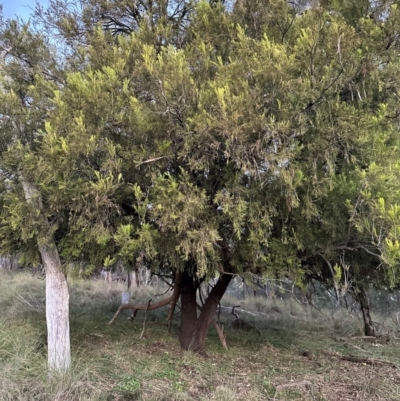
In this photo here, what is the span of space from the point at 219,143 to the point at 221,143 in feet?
0.59

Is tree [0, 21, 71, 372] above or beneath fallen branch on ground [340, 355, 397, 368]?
above

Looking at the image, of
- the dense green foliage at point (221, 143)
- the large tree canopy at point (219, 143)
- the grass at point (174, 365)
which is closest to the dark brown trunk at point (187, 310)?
the grass at point (174, 365)

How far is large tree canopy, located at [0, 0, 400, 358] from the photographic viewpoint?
5.09 metres

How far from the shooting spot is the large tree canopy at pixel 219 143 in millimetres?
5094

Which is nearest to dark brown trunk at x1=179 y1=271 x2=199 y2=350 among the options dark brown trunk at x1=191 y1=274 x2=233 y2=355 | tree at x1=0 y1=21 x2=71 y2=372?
dark brown trunk at x1=191 y1=274 x2=233 y2=355

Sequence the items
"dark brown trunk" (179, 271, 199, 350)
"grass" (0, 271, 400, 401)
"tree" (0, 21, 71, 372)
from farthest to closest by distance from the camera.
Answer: "dark brown trunk" (179, 271, 199, 350)
"tree" (0, 21, 71, 372)
"grass" (0, 271, 400, 401)

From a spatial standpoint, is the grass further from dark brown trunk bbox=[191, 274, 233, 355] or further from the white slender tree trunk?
dark brown trunk bbox=[191, 274, 233, 355]

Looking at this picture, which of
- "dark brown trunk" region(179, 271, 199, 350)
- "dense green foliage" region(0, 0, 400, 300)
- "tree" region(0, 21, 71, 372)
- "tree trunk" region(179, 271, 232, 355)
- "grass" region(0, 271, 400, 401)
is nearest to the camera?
"dense green foliage" region(0, 0, 400, 300)

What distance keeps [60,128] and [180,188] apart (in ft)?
5.55

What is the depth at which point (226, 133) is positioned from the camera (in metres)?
4.96

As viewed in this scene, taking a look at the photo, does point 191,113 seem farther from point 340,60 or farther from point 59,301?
point 59,301

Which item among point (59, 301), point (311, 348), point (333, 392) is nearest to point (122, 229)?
point (59, 301)

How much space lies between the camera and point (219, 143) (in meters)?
5.04

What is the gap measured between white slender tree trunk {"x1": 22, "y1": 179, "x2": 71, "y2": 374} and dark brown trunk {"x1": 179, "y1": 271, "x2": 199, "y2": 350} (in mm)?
2617
